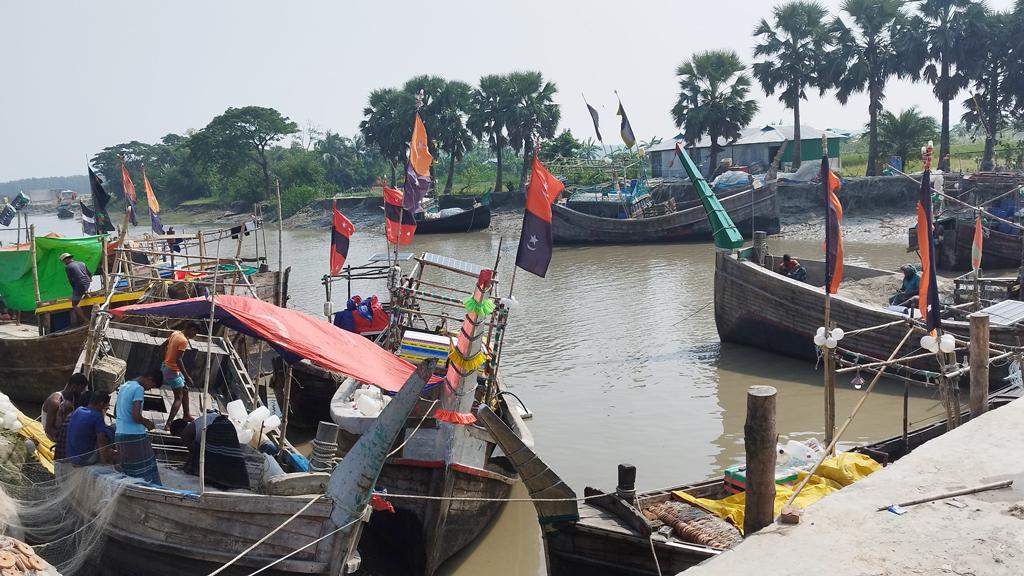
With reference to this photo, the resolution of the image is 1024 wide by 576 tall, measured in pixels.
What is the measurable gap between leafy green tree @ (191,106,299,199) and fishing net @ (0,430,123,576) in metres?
58.1

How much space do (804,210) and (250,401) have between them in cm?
2943

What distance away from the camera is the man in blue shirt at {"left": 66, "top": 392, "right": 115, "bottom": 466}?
766 centimetres

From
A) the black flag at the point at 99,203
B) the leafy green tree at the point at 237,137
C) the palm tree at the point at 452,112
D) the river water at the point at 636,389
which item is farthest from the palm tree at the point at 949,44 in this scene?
the leafy green tree at the point at 237,137

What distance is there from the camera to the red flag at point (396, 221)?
16.1 m

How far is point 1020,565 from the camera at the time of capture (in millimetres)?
5496

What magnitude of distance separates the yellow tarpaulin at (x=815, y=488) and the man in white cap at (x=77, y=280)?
9829 millimetres

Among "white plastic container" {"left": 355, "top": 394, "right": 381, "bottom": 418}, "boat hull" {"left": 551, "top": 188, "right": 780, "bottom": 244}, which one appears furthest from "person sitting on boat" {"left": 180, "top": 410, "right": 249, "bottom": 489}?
"boat hull" {"left": 551, "top": 188, "right": 780, "bottom": 244}

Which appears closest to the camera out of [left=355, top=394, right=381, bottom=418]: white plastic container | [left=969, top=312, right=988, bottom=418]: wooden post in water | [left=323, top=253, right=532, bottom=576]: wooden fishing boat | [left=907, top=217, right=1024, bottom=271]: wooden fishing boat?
[left=323, top=253, right=532, bottom=576]: wooden fishing boat

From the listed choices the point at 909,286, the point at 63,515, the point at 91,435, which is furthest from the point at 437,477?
the point at 909,286

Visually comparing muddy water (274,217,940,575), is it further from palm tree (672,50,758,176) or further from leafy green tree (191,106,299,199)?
leafy green tree (191,106,299,199)

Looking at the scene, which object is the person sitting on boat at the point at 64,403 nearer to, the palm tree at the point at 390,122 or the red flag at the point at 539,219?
the red flag at the point at 539,219

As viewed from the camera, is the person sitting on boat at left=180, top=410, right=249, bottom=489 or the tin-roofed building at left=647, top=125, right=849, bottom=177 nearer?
the person sitting on boat at left=180, top=410, right=249, bottom=489

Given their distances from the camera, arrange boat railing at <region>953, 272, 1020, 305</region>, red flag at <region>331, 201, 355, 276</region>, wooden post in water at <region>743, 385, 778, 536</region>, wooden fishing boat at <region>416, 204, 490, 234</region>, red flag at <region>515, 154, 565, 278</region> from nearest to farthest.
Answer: wooden post in water at <region>743, 385, 778, 536</region>
red flag at <region>515, 154, 565, 278</region>
boat railing at <region>953, 272, 1020, 305</region>
red flag at <region>331, 201, 355, 276</region>
wooden fishing boat at <region>416, 204, 490, 234</region>

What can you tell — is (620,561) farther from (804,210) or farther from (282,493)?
(804,210)
